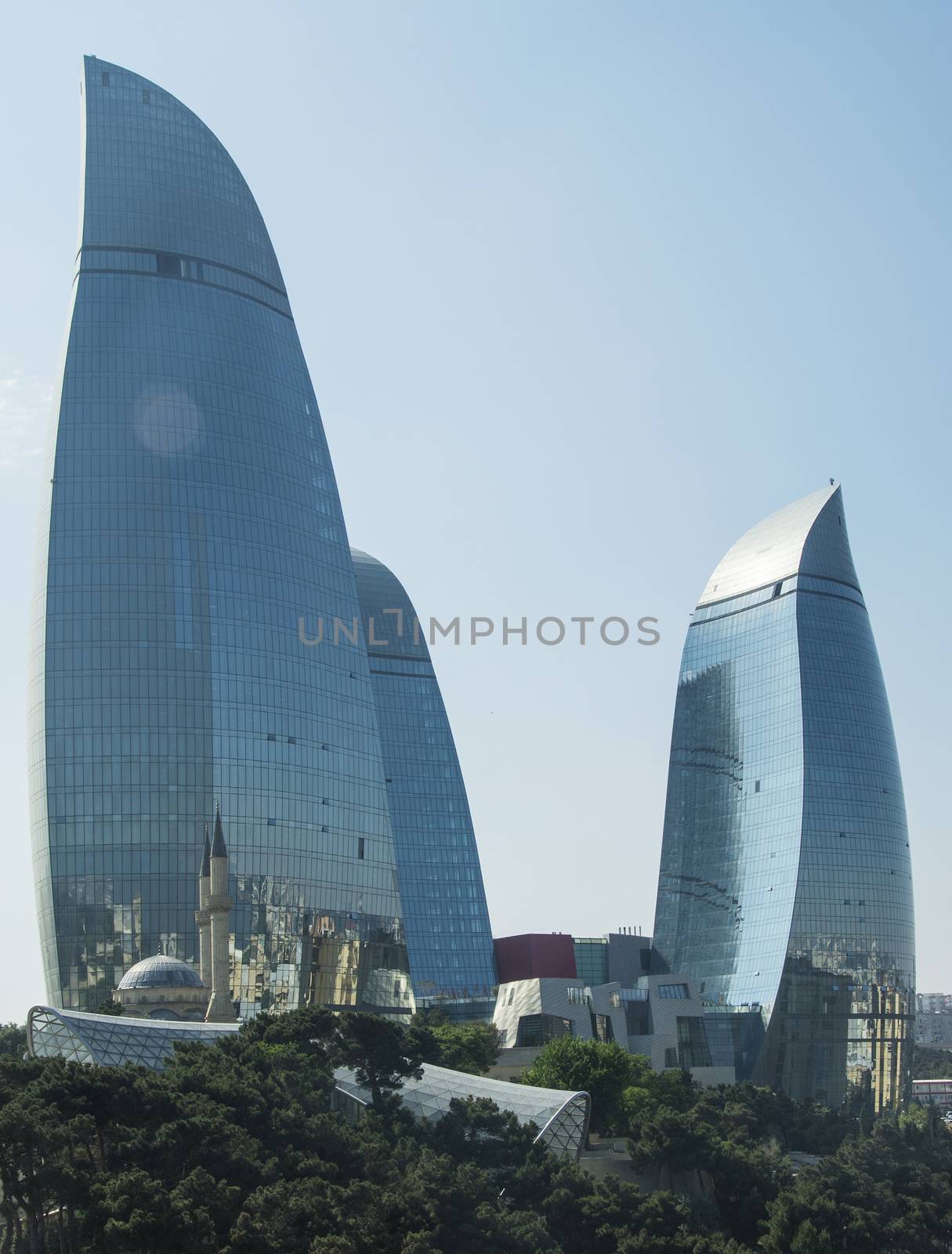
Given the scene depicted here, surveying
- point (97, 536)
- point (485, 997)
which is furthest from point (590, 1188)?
point (485, 997)

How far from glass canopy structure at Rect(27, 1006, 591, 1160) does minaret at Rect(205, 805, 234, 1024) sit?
34.0 feet

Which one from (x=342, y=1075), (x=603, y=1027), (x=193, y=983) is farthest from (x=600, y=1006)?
(x=342, y=1075)

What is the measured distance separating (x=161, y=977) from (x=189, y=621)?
36278 millimetres

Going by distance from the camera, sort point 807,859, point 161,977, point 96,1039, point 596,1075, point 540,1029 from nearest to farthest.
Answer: point 96,1039 → point 596,1075 → point 161,977 → point 540,1029 → point 807,859

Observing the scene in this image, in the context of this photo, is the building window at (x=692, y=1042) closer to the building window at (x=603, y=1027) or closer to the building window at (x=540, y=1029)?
the building window at (x=603, y=1027)

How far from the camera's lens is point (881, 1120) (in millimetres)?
154625

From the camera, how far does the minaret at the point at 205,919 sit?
120 m

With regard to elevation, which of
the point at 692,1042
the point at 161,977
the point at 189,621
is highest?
the point at 189,621

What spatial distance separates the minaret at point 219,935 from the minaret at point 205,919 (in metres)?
0.68

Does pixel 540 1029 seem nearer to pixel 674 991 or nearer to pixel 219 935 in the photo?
pixel 674 991

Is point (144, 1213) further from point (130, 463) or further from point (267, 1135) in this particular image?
point (130, 463)

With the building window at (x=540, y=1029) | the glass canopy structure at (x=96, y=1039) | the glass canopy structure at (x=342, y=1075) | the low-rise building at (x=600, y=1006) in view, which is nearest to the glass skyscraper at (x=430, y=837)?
the low-rise building at (x=600, y=1006)

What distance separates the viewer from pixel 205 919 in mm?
125250

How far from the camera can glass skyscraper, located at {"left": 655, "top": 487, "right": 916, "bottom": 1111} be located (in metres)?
178
